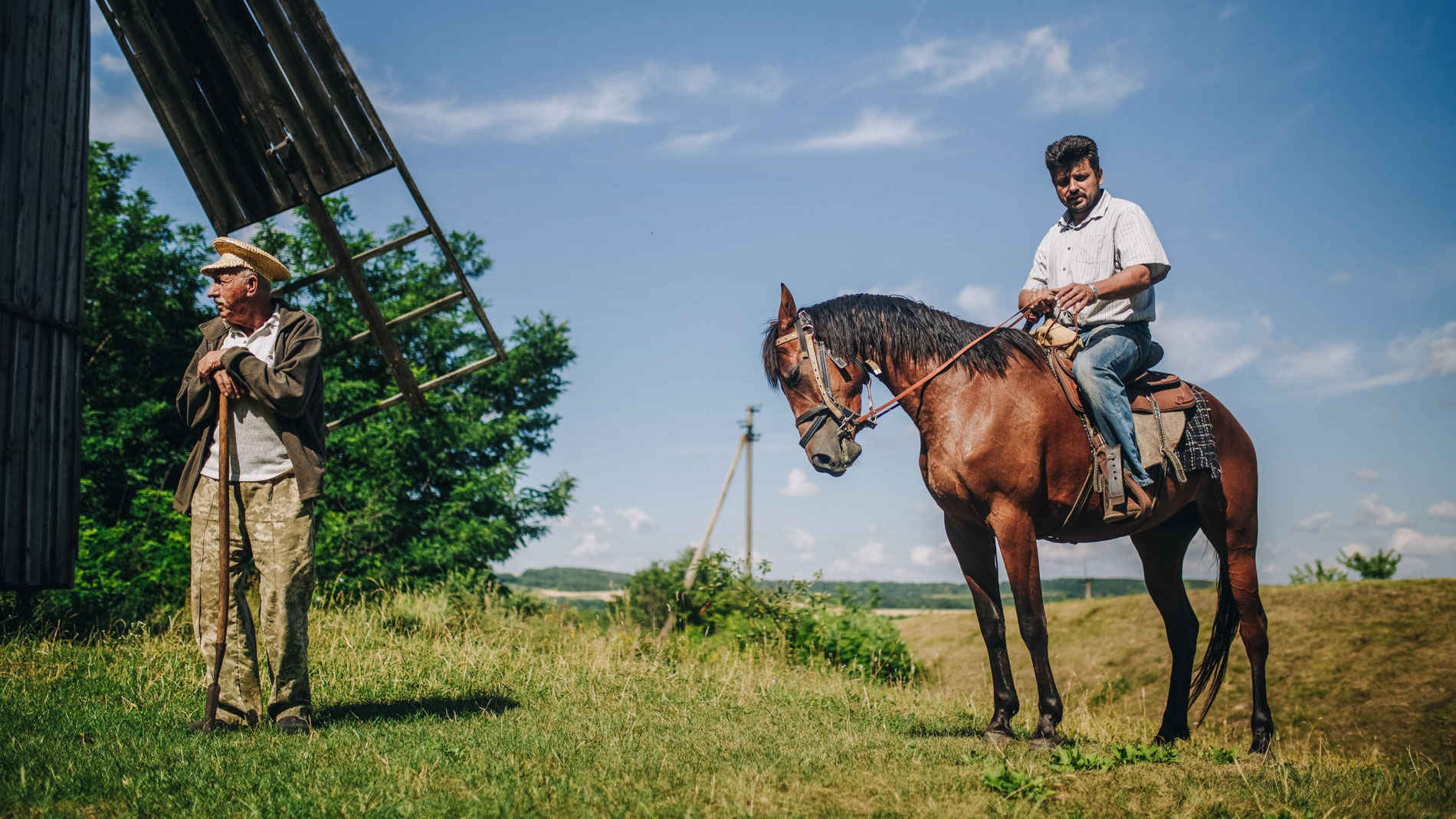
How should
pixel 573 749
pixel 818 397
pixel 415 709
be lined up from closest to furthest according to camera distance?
pixel 573 749 → pixel 818 397 → pixel 415 709

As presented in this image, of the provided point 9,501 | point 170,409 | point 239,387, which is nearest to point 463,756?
point 239,387

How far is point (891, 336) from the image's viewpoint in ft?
18.2

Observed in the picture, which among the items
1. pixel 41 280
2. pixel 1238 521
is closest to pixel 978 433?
pixel 1238 521

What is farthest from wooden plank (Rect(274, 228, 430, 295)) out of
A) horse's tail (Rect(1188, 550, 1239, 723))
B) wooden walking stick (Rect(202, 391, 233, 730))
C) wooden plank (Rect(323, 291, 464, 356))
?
horse's tail (Rect(1188, 550, 1239, 723))

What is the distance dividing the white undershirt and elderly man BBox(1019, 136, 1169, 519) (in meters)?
4.53

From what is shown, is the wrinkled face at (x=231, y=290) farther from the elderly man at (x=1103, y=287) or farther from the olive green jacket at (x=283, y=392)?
the elderly man at (x=1103, y=287)

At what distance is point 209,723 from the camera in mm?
4945

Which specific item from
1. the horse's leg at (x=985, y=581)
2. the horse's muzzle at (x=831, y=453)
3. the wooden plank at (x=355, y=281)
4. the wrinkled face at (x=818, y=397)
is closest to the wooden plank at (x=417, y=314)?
the wooden plank at (x=355, y=281)

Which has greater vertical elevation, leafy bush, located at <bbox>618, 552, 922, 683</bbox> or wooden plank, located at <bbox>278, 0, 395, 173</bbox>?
wooden plank, located at <bbox>278, 0, 395, 173</bbox>

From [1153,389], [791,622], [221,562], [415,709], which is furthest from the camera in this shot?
[791,622]

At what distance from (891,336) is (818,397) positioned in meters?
0.61

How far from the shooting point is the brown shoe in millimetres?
4953

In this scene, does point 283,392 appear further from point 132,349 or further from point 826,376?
point 132,349

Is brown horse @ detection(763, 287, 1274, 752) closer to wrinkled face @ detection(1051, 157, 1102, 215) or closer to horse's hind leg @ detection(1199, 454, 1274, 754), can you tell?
horse's hind leg @ detection(1199, 454, 1274, 754)
